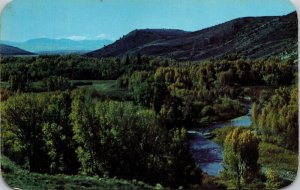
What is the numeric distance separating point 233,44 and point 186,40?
0.33 m

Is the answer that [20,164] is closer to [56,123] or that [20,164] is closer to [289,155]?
[56,123]

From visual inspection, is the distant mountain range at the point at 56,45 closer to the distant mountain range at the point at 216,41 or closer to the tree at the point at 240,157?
the distant mountain range at the point at 216,41

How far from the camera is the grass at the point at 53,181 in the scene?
5.67 metres

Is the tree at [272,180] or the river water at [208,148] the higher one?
the river water at [208,148]

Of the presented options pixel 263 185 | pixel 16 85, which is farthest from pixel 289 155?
pixel 16 85

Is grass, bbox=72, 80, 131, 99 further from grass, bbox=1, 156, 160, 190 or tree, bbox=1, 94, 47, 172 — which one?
grass, bbox=1, 156, 160, 190

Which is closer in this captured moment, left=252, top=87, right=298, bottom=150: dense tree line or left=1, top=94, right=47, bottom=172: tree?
left=252, top=87, right=298, bottom=150: dense tree line

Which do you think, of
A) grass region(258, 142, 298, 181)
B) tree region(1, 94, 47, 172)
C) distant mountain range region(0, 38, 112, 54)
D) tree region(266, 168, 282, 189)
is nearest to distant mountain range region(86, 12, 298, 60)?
distant mountain range region(0, 38, 112, 54)

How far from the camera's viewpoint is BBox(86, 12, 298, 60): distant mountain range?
564 cm

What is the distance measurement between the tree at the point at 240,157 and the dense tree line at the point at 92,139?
0.75 feet

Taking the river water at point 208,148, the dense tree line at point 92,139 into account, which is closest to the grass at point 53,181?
the dense tree line at point 92,139

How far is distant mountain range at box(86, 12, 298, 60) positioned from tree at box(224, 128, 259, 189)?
1.87ft

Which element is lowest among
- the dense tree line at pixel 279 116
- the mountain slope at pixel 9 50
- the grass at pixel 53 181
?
the grass at pixel 53 181

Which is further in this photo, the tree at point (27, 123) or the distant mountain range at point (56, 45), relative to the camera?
the tree at point (27, 123)
